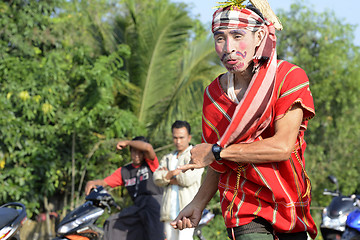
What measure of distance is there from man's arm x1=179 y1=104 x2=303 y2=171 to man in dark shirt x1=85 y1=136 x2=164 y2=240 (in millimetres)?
4334

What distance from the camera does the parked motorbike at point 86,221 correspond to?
6664 mm

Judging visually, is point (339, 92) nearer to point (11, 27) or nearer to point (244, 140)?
point (11, 27)

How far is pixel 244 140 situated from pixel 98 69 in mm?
6766

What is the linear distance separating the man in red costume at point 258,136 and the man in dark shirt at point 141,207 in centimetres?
425

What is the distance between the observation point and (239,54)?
2.60 meters

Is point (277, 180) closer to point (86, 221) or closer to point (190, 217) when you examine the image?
point (190, 217)

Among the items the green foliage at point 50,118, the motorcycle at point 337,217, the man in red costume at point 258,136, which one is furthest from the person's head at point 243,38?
the green foliage at point 50,118

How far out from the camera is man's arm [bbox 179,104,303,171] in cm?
248

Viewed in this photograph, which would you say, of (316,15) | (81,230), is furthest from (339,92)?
(81,230)

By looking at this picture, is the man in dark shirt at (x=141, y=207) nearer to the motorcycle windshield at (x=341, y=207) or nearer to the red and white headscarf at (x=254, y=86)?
the motorcycle windshield at (x=341, y=207)

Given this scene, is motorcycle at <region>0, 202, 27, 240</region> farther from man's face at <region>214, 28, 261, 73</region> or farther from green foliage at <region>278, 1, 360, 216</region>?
green foliage at <region>278, 1, 360, 216</region>

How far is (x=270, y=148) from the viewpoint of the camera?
8.13 ft

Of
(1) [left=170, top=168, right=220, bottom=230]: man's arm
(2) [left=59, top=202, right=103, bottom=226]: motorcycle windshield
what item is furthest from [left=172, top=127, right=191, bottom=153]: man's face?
(1) [left=170, top=168, right=220, bottom=230]: man's arm

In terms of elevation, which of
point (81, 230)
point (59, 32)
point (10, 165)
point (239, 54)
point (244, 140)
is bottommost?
point (81, 230)
